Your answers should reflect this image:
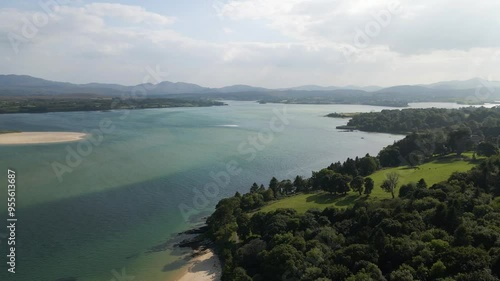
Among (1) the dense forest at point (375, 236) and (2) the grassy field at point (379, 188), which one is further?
(2) the grassy field at point (379, 188)

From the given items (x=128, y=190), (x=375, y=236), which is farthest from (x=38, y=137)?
(x=375, y=236)

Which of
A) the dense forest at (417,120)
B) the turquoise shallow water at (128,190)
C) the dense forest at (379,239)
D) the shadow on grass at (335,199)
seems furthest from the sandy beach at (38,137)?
the dense forest at (417,120)

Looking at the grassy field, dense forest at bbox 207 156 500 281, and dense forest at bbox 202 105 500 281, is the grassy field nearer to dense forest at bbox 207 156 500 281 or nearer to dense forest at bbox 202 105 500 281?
dense forest at bbox 202 105 500 281

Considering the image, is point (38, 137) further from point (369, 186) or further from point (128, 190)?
point (369, 186)

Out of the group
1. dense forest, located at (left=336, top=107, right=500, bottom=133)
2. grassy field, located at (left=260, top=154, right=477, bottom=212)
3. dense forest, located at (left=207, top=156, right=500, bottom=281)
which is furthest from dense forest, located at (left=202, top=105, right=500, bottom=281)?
dense forest, located at (left=336, top=107, right=500, bottom=133)

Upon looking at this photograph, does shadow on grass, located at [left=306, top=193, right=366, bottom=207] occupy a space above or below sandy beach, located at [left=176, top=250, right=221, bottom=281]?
above

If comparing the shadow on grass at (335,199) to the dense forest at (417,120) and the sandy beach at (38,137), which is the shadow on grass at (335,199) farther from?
the dense forest at (417,120)

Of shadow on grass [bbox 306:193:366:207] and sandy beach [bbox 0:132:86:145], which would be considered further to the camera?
sandy beach [bbox 0:132:86:145]
